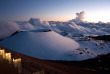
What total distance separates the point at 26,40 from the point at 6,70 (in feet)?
44.3

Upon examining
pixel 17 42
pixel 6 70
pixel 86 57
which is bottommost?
pixel 86 57

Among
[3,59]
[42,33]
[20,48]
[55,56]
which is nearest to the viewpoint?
[3,59]

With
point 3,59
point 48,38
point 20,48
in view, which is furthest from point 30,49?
point 3,59

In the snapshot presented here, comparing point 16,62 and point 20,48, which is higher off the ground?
point 16,62

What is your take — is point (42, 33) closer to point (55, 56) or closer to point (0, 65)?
point (55, 56)

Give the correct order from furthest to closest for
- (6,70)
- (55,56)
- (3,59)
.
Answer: (55,56) < (3,59) < (6,70)

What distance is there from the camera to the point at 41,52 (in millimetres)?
12586

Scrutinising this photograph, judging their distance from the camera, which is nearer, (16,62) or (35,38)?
(16,62)

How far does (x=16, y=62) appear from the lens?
221cm

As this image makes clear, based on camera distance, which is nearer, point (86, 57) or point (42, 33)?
point (86, 57)

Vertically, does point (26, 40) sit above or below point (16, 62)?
below

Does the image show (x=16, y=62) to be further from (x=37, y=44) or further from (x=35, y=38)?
(x=35, y=38)

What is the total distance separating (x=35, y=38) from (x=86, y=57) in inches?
317

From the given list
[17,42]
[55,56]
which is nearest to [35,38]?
[17,42]
